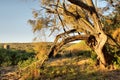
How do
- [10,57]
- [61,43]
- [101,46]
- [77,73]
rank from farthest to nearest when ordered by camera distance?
[10,57] < [61,43] < [101,46] < [77,73]

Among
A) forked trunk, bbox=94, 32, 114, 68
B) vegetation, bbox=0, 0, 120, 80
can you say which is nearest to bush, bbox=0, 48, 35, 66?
vegetation, bbox=0, 0, 120, 80

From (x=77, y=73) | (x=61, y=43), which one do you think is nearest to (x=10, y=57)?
(x=61, y=43)

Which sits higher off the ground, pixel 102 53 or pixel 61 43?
pixel 61 43

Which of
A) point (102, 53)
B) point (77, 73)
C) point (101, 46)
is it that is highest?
point (101, 46)

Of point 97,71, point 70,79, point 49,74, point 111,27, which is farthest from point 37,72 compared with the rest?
point 111,27

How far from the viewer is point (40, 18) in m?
23.2

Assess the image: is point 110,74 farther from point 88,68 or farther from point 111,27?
point 111,27

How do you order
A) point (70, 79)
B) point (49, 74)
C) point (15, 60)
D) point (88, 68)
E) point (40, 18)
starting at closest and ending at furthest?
point (70, 79), point (49, 74), point (88, 68), point (40, 18), point (15, 60)

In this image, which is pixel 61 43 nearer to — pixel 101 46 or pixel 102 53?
pixel 101 46

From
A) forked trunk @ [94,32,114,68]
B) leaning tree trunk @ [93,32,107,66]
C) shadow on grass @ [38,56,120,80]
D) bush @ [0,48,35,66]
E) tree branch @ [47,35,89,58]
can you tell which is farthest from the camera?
bush @ [0,48,35,66]

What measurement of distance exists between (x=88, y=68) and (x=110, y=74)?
2.40 meters

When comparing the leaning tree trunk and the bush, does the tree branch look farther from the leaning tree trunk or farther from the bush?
the bush

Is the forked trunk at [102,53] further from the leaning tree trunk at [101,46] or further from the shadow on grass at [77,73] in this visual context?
A: the shadow on grass at [77,73]

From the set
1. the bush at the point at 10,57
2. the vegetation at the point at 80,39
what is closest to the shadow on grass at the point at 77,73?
the vegetation at the point at 80,39
